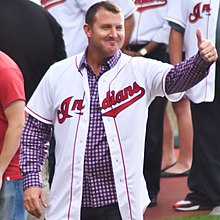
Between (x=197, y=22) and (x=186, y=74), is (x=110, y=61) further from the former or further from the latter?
(x=197, y=22)

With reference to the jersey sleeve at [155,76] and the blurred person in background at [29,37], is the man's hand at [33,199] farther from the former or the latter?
the blurred person in background at [29,37]

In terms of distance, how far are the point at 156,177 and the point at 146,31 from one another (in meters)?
1.22

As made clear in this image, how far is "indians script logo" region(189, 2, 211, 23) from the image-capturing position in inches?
282

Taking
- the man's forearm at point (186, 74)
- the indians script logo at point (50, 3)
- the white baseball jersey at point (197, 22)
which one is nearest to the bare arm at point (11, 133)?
the man's forearm at point (186, 74)

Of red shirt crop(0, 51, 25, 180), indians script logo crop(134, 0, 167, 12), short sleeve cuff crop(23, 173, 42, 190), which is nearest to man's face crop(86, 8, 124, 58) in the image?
red shirt crop(0, 51, 25, 180)

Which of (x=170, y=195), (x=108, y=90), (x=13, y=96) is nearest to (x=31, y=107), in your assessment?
(x=13, y=96)

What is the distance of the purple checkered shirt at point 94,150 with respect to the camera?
4.95 metres

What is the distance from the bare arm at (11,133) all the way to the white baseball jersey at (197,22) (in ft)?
7.56

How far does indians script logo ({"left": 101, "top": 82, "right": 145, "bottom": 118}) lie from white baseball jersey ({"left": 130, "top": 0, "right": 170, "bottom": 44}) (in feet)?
9.21

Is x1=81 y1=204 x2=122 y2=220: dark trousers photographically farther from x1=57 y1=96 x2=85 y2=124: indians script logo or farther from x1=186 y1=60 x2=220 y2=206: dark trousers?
x1=186 y1=60 x2=220 y2=206: dark trousers

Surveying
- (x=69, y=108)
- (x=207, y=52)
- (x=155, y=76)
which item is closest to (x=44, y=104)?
(x=69, y=108)

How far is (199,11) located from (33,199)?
8.88ft

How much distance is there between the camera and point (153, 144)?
25.9 ft

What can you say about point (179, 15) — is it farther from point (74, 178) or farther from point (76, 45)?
point (74, 178)
